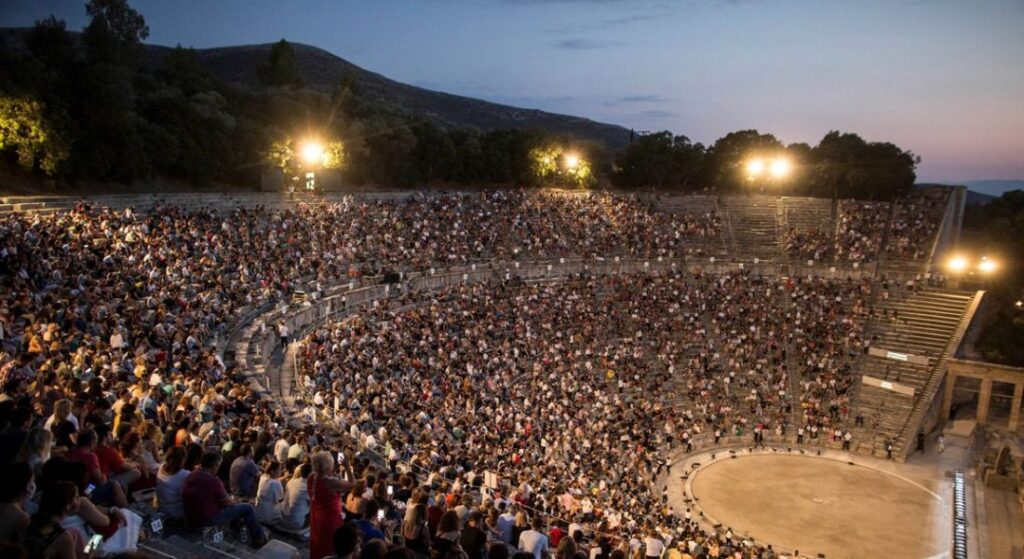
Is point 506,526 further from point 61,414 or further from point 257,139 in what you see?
point 257,139

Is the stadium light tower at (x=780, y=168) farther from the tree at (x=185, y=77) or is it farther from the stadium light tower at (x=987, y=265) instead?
the tree at (x=185, y=77)

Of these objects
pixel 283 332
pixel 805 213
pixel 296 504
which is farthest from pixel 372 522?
pixel 805 213

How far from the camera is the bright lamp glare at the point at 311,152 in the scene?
155 ft

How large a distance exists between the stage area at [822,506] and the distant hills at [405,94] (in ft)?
336

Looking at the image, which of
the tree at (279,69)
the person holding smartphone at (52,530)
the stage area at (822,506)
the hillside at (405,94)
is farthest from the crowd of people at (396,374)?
the hillside at (405,94)

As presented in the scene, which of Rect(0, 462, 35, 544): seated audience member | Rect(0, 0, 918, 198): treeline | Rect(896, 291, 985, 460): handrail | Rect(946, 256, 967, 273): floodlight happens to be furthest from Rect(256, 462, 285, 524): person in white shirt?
Rect(946, 256, 967, 273): floodlight

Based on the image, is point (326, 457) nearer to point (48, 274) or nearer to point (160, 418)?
point (160, 418)

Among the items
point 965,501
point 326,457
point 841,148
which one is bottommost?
point 965,501

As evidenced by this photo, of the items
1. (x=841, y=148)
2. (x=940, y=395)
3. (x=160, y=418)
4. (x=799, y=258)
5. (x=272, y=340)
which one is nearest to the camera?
(x=160, y=418)

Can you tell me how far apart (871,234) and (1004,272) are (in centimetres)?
763

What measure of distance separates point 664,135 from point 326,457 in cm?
6432

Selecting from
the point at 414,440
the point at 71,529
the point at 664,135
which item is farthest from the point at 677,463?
the point at 664,135

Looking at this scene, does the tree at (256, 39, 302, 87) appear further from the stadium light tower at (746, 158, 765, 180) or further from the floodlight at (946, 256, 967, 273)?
the floodlight at (946, 256, 967, 273)

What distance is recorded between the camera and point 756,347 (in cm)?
3541
